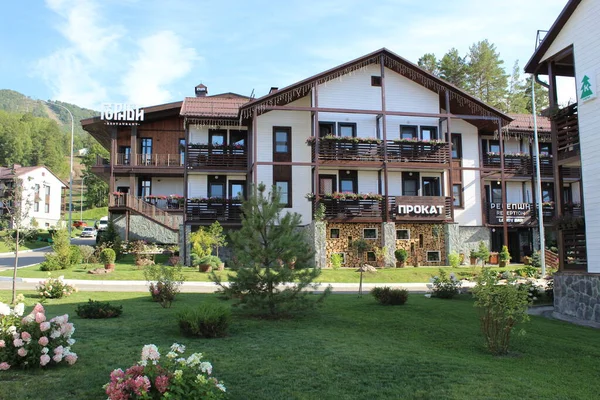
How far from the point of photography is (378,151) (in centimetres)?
2945

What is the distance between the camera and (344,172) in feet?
100

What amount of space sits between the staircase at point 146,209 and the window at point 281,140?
814 cm

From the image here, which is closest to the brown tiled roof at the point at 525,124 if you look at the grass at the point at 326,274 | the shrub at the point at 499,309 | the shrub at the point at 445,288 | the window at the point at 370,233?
the grass at the point at 326,274

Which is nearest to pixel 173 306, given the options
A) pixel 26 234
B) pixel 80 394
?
pixel 26 234

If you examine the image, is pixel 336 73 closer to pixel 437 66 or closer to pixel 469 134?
pixel 469 134

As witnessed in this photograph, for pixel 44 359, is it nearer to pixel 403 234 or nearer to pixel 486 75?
pixel 403 234

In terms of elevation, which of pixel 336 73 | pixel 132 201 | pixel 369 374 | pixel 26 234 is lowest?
pixel 369 374

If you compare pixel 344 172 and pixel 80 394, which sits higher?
pixel 344 172

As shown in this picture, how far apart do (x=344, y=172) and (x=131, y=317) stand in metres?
20.7

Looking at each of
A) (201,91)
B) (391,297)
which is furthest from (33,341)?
(201,91)

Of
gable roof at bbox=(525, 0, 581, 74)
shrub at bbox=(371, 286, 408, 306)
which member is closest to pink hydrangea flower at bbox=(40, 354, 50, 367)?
shrub at bbox=(371, 286, 408, 306)

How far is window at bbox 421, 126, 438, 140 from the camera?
31547 millimetres

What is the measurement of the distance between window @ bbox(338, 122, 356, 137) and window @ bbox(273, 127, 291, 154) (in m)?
3.13

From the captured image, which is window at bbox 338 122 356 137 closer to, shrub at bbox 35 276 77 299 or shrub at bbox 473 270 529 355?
shrub at bbox 35 276 77 299
